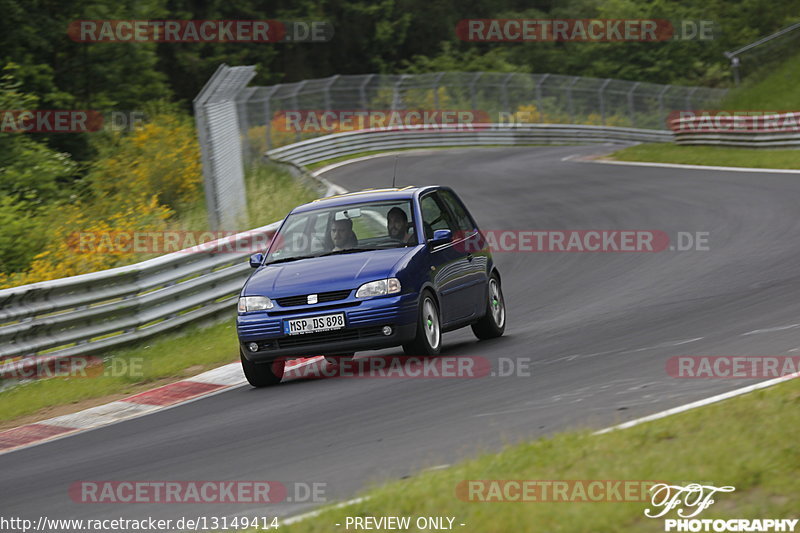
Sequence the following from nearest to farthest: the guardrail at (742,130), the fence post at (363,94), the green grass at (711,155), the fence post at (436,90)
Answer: the green grass at (711,155)
the guardrail at (742,130)
the fence post at (363,94)
the fence post at (436,90)

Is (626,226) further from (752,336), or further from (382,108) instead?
(382,108)

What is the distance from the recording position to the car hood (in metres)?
10.1

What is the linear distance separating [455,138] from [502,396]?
129ft

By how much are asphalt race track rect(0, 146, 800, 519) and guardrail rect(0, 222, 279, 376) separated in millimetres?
2762

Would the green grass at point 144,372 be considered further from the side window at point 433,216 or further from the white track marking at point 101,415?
the side window at point 433,216

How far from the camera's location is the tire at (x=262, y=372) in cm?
1044

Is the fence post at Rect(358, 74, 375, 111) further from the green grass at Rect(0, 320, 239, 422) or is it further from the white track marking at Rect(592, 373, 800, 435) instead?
the white track marking at Rect(592, 373, 800, 435)

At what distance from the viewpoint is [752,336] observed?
32.3ft

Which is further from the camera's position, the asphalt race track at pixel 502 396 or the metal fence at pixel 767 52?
the metal fence at pixel 767 52

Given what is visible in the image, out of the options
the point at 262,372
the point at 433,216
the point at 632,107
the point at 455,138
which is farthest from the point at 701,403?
the point at 632,107

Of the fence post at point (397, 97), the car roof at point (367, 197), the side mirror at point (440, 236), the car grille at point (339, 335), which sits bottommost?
the car grille at point (339, 335)

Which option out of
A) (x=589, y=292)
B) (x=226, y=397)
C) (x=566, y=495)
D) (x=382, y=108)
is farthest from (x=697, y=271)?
(x=382, y=108)

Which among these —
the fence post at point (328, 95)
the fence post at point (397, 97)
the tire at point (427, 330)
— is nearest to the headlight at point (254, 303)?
the tire at point (427, 330)

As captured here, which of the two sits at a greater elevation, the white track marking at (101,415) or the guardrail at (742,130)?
the guardrail at (742,130)
